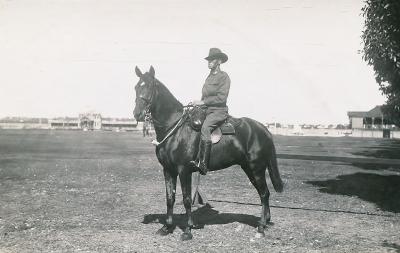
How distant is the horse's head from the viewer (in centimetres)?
837

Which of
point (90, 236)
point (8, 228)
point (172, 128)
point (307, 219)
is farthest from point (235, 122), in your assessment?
point (8, 228)

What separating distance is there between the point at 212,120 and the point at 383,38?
52.5ft

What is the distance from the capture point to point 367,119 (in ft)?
374

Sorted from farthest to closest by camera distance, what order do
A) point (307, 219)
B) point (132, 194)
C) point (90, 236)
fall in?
point (132, 194), point (307, 219), point (90, 236)

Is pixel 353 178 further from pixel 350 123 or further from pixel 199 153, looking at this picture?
pixel 350 123

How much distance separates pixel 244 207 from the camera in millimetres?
11906

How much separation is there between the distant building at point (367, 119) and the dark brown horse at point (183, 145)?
10506 cm

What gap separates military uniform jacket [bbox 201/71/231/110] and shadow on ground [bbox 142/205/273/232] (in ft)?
9.01

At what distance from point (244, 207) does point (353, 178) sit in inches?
375

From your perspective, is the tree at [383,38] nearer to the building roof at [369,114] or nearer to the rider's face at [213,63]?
the rider's face at [213,63]

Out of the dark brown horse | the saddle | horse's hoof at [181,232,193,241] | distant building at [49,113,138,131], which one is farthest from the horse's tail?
distant building at [49,113,138,131]

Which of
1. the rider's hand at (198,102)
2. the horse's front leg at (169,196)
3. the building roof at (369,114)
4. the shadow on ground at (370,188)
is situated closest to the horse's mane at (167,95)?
the rider's hand at (198,102)

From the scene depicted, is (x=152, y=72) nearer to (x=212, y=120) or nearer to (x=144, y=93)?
(x=144, y=93)

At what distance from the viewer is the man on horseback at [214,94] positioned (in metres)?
8.98
